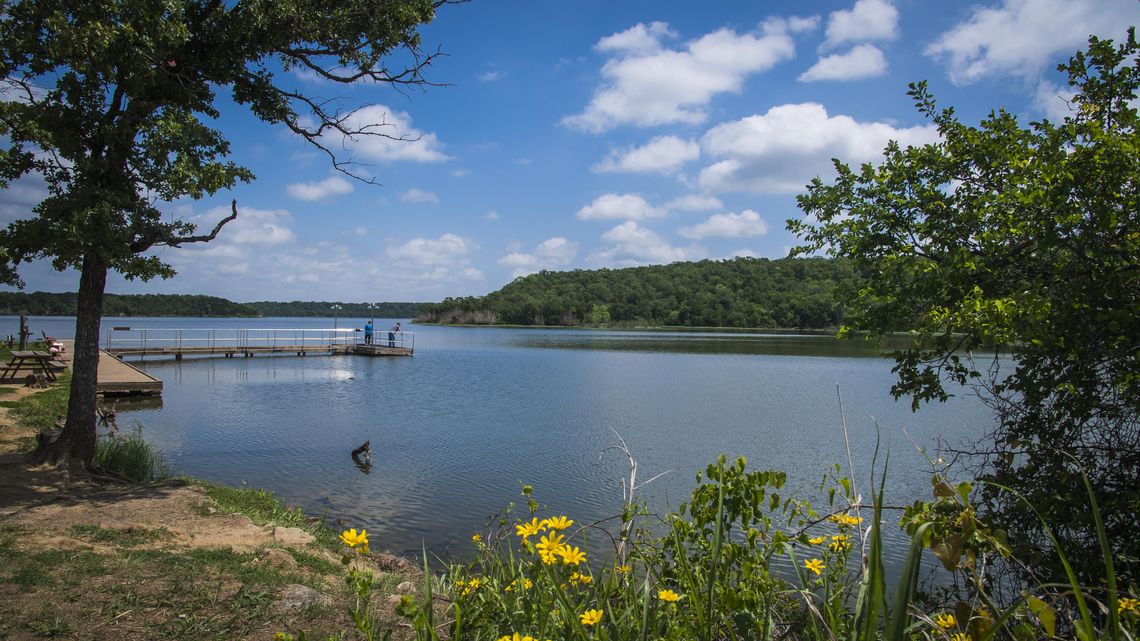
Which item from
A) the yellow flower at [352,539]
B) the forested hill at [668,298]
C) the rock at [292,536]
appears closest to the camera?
the yellow flower at [352,539]

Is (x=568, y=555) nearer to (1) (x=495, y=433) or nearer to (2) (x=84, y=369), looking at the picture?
(2) (x=84, y=369)

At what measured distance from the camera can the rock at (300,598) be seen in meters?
4.51

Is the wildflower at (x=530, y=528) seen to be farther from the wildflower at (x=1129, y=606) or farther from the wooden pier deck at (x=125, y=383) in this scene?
the wooden pier deck at (x=125, y=383)

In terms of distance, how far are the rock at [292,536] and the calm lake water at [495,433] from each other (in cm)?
134

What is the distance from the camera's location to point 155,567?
197 inches

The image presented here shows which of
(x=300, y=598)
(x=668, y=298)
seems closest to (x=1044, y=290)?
(x=300, y=598)

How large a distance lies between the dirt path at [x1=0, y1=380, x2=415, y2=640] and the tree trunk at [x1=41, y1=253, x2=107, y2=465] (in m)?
0.33

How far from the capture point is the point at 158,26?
6945 millimetres

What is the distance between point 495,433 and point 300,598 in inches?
484

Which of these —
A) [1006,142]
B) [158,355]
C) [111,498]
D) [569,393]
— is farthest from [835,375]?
[158,355]

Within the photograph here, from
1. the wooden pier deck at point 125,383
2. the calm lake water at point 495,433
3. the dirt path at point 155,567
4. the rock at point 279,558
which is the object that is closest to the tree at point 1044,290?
the calm lake water at point 495,433

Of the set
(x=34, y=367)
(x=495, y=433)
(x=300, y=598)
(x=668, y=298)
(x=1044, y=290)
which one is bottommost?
(x=495, y=433)

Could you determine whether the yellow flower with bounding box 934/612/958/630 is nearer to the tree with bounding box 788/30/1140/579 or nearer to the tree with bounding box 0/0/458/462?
the tree with bounding box 788/30/1140/579

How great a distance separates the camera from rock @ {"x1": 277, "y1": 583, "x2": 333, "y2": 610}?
451 centimetres
